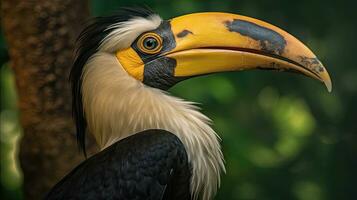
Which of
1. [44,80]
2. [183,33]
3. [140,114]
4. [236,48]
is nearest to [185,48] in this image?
[183,33]

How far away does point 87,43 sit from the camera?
8.95ft

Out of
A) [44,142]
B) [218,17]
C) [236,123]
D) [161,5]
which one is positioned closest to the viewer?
[218,17]

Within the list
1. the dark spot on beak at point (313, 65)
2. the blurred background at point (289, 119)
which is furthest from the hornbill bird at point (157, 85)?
the blurred background at point (289, 119)

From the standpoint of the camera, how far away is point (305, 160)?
179 inches

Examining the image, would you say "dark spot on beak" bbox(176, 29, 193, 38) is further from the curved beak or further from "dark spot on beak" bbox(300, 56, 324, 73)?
"dark spot on beak" bbox(300, 56, 324, 73)

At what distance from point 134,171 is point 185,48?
1.61 feet

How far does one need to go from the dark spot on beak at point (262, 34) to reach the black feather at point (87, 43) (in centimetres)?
35

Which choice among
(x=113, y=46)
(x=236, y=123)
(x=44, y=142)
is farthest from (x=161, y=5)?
(x=113, y=46)

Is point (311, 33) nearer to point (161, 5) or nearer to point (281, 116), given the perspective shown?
point (281, 116)

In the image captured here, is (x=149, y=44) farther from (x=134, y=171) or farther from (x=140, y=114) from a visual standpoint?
(x=134, y=171)

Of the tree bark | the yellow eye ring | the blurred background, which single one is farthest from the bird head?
the blurred background

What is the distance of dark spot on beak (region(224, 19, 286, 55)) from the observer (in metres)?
2.60

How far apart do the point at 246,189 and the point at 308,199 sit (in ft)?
1.30

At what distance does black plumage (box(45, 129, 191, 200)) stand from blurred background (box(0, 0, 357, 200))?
1.75m
